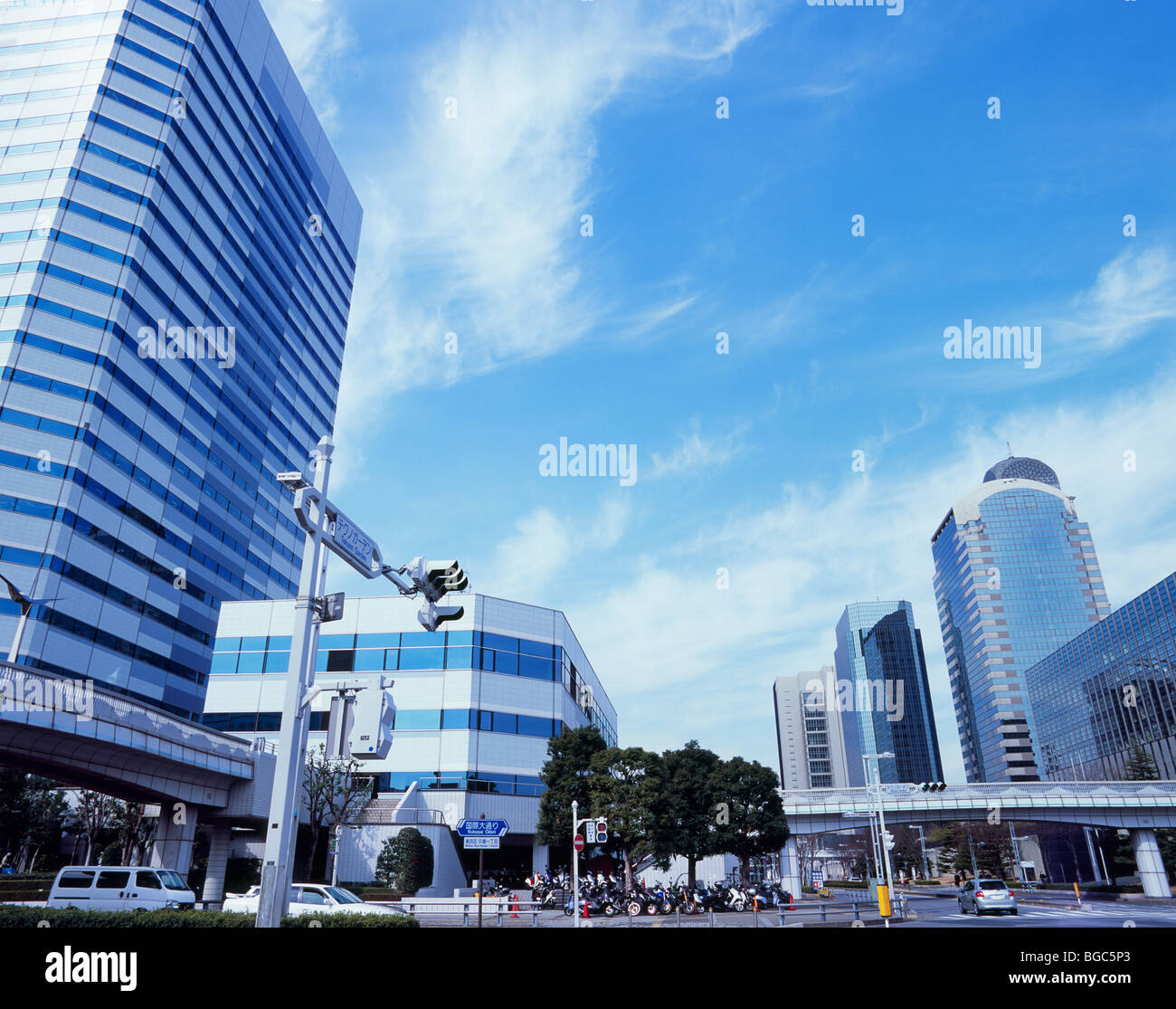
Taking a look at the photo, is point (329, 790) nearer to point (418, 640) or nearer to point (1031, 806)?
point (418, 640)

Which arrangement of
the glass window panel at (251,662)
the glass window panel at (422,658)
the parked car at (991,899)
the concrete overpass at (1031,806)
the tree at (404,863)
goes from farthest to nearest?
the concrete overpass at (1031,806), the glass window panel at (251,662), the glass window panel at (422,658), the tree at (404,863), the parked car at (991,899)

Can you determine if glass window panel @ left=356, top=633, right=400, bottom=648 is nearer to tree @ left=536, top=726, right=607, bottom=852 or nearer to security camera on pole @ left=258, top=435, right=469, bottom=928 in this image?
tree @ left=536, top=726, right=607, bottom=852

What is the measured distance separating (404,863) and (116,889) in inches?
860

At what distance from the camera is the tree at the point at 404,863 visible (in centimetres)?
4059

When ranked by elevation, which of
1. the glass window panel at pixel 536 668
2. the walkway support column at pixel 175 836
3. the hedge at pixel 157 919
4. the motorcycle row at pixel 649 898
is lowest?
the motorcycle row at pixel 649 898

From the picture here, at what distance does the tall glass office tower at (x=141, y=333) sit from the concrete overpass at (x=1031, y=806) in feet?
191

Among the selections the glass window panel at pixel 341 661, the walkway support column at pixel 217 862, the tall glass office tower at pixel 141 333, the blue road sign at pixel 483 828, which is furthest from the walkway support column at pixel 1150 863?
the tall glass office tower at pixel 141 333

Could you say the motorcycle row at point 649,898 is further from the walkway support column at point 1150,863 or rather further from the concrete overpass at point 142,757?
the walkway support column at point 1150,863

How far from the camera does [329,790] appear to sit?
39562 mm

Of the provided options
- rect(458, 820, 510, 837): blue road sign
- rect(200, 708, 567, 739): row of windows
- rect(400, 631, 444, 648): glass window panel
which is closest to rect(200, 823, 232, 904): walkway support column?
rect(200, 708, 567, 739): row of windows

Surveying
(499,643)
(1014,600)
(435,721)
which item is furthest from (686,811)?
(1014,600)

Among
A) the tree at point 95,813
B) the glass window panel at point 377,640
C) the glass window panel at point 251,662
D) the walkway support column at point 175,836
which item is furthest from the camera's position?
the glass window panel at point 251,662
